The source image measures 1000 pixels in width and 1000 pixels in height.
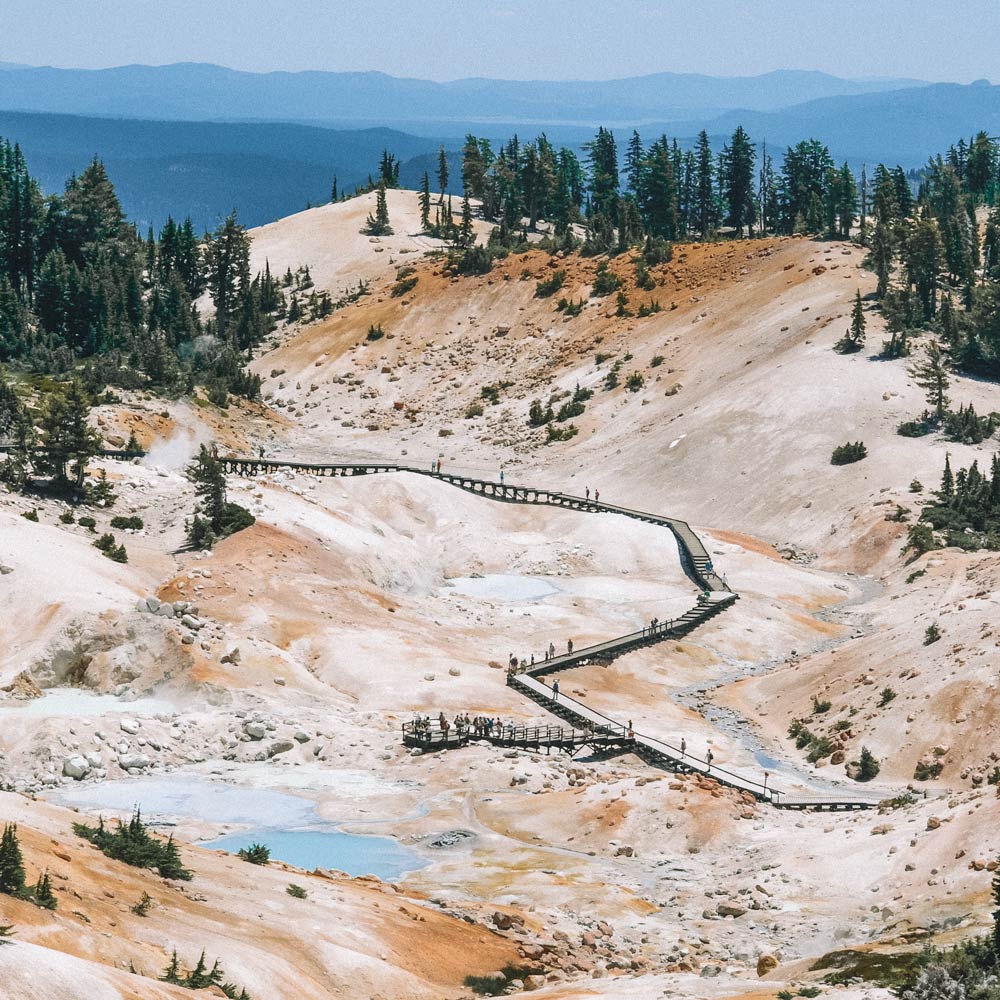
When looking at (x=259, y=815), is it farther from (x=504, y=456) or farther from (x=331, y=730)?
(x=504, y=456)

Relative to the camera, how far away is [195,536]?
262ft

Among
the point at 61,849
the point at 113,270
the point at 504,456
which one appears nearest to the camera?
the point at 61,849

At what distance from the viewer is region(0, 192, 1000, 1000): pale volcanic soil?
37.9 meters

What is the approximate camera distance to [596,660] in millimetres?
73062

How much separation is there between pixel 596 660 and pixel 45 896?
44.1 metres

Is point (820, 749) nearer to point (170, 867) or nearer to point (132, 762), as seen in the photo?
point (132, 762)

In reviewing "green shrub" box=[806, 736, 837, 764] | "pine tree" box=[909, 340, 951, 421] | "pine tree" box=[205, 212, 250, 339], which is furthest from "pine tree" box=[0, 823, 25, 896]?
"pine tree" box=[205, 212, 250, 339]

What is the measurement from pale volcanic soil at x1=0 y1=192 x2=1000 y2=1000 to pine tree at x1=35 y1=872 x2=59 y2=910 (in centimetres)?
40

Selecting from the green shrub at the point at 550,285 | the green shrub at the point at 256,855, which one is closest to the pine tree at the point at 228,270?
Result: the green shrub at the point at 550,285

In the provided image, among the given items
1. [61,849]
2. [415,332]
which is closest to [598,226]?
[415,332]

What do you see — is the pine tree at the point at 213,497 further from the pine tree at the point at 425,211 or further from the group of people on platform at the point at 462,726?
the pine tree at the point at 425,211

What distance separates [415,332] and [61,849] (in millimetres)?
111209

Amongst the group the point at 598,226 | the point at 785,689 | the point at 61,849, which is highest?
the point at 598,226

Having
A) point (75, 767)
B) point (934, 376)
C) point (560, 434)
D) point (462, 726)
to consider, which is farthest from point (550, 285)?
point (75, 767)
